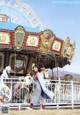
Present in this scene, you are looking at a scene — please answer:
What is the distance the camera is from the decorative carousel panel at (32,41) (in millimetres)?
18656

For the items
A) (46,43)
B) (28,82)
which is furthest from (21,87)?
(46,43)

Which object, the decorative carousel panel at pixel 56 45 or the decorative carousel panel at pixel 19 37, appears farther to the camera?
the decorative carousel panel at pixel 56 45

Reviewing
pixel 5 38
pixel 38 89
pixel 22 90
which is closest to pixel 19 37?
pixel 5 38

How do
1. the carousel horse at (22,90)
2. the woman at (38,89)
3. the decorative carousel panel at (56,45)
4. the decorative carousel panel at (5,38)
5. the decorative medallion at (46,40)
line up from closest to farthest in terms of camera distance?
the woman at (38,89) < the carousel horse at (22,90) < the decorative carousel panel at (5,38) < the decorative medallion at (46,40) < the decorative carousel panel at (56,45)

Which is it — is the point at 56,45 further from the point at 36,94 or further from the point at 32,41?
the point at 36,94

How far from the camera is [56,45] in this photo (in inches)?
789

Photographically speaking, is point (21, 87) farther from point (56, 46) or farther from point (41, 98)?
point (56, 46)

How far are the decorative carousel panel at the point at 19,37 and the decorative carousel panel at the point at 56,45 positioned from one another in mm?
1956

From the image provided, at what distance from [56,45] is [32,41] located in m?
1.74

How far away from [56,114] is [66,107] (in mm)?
2852

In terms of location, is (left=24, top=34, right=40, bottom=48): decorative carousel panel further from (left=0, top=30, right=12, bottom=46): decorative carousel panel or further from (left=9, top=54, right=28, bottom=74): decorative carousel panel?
(left=9, top=54, right=28, bottom=74): decorative carousel panel

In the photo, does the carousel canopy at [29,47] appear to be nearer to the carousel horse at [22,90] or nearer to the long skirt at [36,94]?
the carousel horse at [22,90]

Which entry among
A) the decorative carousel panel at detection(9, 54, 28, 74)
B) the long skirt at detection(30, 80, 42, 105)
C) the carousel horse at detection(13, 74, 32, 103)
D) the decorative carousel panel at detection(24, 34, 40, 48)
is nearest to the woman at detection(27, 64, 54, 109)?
the long skirt at detection(30, 80, 42, 105)

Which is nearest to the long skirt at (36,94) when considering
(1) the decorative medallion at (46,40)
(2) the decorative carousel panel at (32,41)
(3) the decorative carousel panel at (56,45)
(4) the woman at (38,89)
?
(4) the woman at (38,89)
